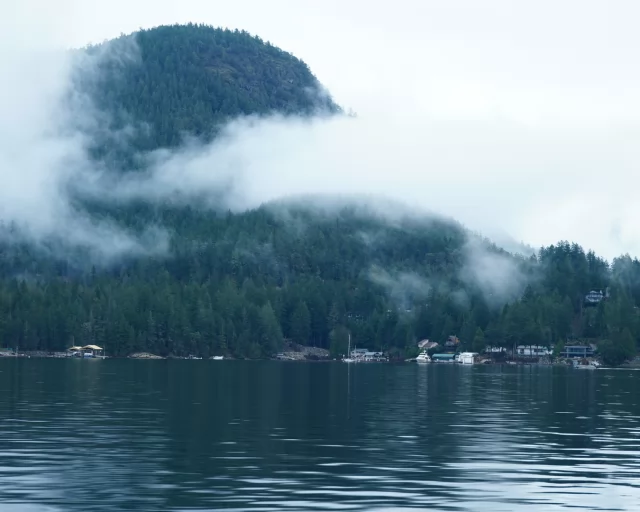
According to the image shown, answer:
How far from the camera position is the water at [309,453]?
158 ft

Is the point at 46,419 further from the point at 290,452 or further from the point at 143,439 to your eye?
the point at 290,452

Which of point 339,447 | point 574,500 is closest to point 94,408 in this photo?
point 339,447

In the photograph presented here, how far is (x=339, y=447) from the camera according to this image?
2625 inches

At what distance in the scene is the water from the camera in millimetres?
48062

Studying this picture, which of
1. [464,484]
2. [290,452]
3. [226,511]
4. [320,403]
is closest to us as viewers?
[226,511]

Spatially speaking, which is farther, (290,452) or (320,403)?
(320,403)

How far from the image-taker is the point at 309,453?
208 ft

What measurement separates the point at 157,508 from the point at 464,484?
15.6 m

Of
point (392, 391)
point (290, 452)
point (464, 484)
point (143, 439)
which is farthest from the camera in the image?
point (392, 391)

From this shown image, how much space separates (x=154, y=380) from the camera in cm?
15212

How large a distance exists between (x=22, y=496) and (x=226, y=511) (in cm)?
942

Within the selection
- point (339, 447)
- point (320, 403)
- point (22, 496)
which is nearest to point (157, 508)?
point (22, 496)

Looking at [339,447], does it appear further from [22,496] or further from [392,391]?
[392,391]

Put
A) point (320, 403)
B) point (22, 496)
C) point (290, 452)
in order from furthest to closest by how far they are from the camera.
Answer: point (320, 403)
point (290, 452)
point (22, 496)
